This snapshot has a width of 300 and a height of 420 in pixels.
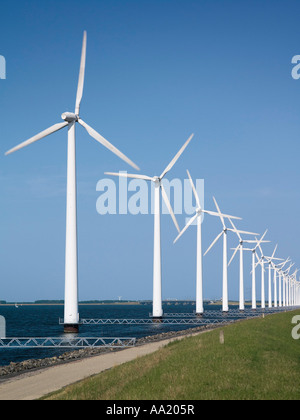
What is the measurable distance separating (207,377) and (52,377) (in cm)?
1443

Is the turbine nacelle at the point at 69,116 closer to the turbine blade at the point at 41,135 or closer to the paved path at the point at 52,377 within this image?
the turbine blade at the point at 41,135

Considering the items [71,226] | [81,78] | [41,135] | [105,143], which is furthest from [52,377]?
[81,78]

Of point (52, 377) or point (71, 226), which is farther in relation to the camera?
point (71, 226)

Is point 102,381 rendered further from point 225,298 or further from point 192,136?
point 225,298

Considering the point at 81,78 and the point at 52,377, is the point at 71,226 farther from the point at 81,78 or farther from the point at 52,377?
the point at 52,377

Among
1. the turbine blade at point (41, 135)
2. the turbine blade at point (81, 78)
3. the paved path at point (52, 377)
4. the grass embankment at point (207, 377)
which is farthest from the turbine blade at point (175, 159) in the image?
the grass embankment at point (207, 377)

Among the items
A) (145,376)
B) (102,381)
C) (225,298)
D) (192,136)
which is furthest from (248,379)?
(225,298)

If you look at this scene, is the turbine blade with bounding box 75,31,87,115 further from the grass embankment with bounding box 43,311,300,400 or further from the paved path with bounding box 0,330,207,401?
the grass embankment with bounding box 43,311,300,400

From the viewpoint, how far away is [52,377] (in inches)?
1350

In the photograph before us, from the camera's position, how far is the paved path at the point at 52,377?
2789cm

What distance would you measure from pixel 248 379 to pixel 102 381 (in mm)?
7095

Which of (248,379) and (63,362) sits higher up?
(248,379)

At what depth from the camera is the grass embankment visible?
20719mm
